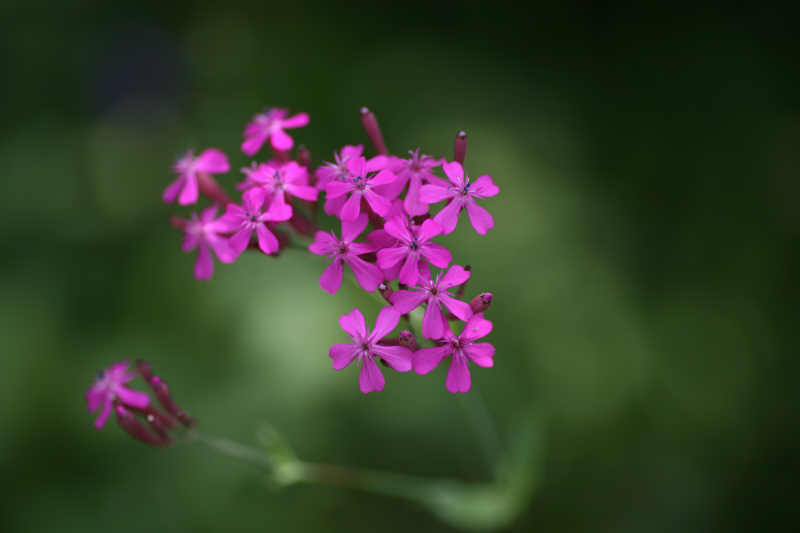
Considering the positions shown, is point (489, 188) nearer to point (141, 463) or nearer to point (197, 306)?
point (197, 306)

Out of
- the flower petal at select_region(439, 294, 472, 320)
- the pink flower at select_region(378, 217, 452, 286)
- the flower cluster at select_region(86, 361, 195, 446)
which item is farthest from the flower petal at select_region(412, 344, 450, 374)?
the flower cluster at select_region(86, 361, 195, 446)

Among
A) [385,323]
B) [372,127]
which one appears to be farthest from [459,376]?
[372,127]

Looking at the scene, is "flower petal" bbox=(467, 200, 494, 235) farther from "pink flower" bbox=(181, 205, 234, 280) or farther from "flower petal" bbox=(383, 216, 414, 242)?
"pink flower" bbox=(181, 205, 234, 280)

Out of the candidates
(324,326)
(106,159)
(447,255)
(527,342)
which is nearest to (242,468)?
(324,326)

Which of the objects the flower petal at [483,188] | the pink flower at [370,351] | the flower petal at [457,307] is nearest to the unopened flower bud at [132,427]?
the pink flower at [370,351]

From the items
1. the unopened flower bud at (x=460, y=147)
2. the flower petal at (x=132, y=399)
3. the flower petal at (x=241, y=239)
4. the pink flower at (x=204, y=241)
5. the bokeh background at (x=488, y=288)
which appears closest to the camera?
the flower petal at (x=241, y=239)

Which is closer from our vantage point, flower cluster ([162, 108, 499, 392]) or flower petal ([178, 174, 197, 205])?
flower cluster ([162, 108, 499, 392])

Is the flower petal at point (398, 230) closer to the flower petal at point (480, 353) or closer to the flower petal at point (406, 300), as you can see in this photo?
the flower petal at point (406, 300)
